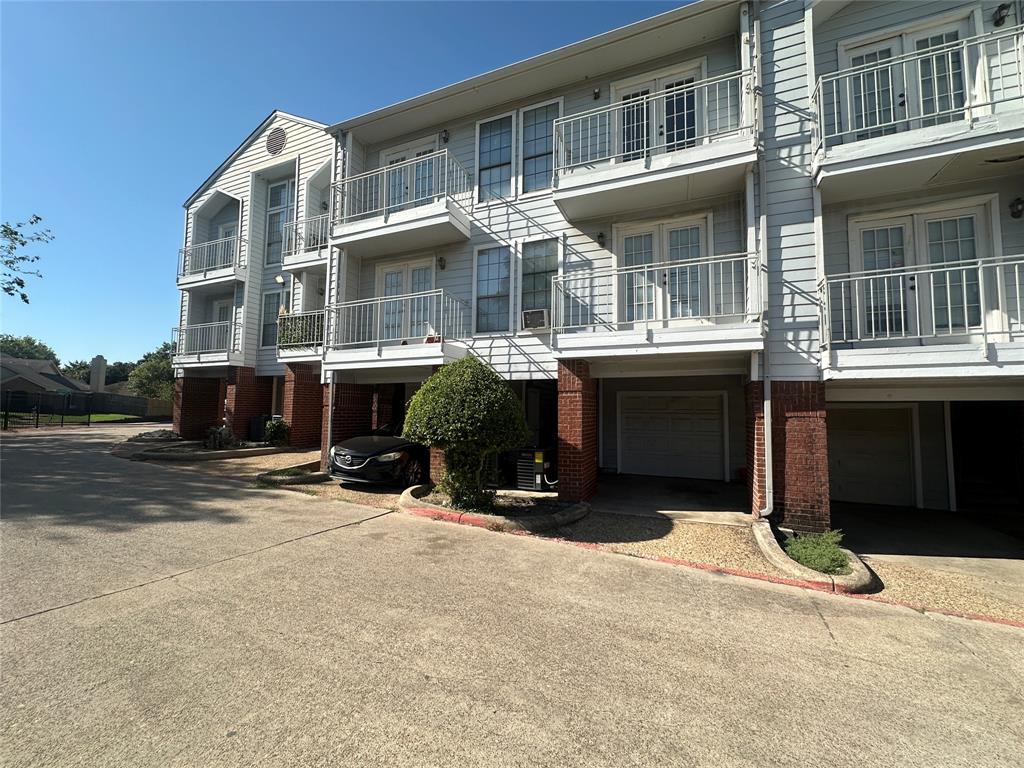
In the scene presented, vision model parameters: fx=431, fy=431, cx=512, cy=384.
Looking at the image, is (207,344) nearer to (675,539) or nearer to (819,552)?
(675,539)

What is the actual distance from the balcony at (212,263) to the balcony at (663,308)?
517 inches

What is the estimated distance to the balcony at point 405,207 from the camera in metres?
9.55

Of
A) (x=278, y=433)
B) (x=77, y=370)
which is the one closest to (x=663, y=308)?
(x=278, y=433)

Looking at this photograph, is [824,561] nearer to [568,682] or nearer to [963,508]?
[568,682]

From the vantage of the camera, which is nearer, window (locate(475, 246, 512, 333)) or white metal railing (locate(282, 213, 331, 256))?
window (locate(475, 246, 512, 333))

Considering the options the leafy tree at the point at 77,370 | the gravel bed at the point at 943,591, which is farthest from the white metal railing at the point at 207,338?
the leafy tree at the point at 77,370

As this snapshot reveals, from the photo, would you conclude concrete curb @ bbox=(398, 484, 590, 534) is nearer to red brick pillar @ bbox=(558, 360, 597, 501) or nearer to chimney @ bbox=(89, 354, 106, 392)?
red brick pillar @ bbox=(558, 360, 597, 501)

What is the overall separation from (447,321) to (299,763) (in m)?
8.44

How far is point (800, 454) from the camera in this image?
6.67m

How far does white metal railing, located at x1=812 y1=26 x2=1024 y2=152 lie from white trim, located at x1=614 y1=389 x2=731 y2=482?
5773mm

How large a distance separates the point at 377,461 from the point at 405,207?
6383mm

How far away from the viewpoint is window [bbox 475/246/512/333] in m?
9.60

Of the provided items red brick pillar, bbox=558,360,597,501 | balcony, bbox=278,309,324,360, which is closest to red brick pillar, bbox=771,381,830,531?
red brick pillar, bbox=558,360,597,501

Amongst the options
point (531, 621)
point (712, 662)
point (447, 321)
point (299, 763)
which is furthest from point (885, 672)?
point (447, 321)
